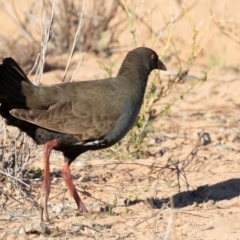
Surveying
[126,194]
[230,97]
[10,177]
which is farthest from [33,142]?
[230,97]

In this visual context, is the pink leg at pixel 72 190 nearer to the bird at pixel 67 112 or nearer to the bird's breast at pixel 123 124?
the bird at pixel 67 112

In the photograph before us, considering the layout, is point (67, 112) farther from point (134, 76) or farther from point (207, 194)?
point (207, 194)

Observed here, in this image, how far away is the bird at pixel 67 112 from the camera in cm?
630

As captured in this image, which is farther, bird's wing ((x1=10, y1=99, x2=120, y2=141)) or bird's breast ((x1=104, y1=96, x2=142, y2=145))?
bird's breast ((x1=104, y1=96, x2=142, y2=145))

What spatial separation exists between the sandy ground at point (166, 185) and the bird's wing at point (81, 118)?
2.23ft

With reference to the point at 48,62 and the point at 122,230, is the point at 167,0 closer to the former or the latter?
the point at 48,62

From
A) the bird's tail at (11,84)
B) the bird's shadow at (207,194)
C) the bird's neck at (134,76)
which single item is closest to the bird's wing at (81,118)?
the bird's tail at (11,84)

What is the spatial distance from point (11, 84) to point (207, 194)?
2.28 meters

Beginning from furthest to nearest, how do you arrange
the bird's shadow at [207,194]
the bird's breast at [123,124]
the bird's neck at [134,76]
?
the bird's shadow at [207,194], the bird's neck at [134,76], the bird's breast at [123,124]

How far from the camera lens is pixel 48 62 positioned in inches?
463

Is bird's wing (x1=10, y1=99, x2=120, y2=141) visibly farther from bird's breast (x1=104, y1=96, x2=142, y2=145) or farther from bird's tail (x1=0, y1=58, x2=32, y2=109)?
bird's tail (x1=0, y1=58, x2=32, y2=109)

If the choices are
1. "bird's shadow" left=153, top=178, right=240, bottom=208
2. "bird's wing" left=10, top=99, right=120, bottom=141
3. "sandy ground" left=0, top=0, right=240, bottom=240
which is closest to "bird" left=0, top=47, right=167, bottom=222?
"bird's wing" left=10, top=99, right=120, bottom=141

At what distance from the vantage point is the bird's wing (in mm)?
6375

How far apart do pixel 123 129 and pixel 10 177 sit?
1159mm
